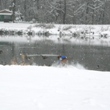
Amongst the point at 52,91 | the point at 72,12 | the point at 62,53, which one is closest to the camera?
the point at 52,91

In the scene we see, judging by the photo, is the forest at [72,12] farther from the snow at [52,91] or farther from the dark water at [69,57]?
the snow at [52,91]

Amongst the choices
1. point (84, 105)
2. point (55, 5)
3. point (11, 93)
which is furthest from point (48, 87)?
point (55, 5)

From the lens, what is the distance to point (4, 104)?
20.8 ft

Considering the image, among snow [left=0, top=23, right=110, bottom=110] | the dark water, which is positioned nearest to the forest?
the dark water

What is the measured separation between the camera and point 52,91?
24.7 feet

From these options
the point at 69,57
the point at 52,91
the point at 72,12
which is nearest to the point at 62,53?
the point at 69,57

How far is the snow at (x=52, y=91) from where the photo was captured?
637cm

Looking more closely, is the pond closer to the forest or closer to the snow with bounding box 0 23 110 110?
the snow with bounding box 0 23 110 110

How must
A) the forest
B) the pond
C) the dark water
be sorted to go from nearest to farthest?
the pond < the dark water < the forest

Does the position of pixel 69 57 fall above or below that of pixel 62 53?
above

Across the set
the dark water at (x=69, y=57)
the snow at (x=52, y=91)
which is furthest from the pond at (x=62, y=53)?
the snow at (x=52, y=91)

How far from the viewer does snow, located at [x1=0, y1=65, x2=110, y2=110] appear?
6365 mm

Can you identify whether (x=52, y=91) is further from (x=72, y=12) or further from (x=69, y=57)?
(x=72, y=12)

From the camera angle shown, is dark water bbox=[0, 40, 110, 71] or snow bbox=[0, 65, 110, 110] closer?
snow bbox=[0, 65, 110, 110]
